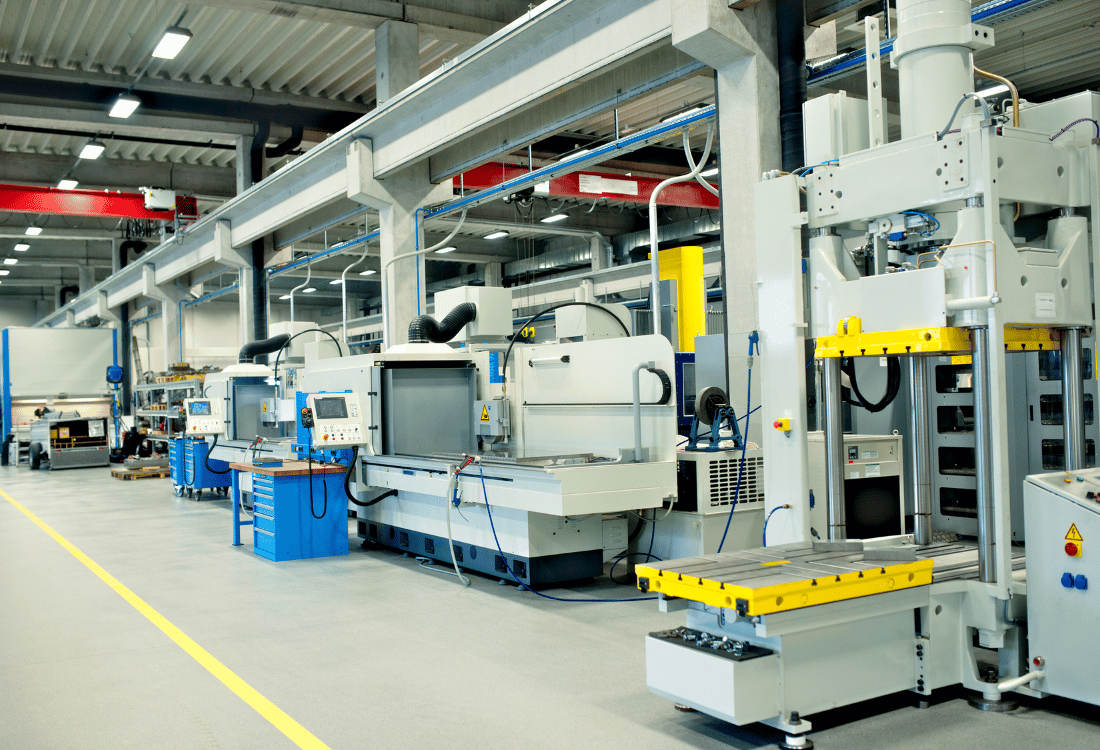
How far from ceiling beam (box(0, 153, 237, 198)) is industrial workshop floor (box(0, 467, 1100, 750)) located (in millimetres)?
8304

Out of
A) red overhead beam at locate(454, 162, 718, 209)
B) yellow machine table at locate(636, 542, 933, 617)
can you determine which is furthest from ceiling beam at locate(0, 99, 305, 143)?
yellow machine table at locate(636, 542, 933, 617)

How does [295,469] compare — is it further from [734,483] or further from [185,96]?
[185,96]

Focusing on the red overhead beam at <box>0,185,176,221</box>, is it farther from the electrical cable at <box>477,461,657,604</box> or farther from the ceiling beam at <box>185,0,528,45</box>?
the electrical cable at <box>477,461,657,604</box>

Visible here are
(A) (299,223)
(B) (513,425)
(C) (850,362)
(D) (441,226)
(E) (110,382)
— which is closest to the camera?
(C) (850,362)

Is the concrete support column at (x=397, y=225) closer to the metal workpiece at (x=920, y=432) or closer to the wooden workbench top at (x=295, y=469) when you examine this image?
the wooden workbench top at (x=295, y=469)

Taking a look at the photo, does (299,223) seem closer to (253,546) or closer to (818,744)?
(253,546)

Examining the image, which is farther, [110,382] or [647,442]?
[110,382]

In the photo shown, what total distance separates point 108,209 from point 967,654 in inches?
521

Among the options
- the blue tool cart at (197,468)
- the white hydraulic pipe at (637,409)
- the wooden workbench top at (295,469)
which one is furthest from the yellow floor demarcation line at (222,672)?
the blue tool cart at (197,468)

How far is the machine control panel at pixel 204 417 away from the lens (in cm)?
1004

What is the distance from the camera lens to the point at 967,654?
3178mm

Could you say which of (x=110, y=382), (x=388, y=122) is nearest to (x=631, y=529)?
(x=388, y=122)

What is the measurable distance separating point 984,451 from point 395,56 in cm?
710

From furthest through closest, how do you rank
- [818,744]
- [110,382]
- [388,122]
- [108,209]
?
[110,382], [108,209], [388,122], [818,744]
